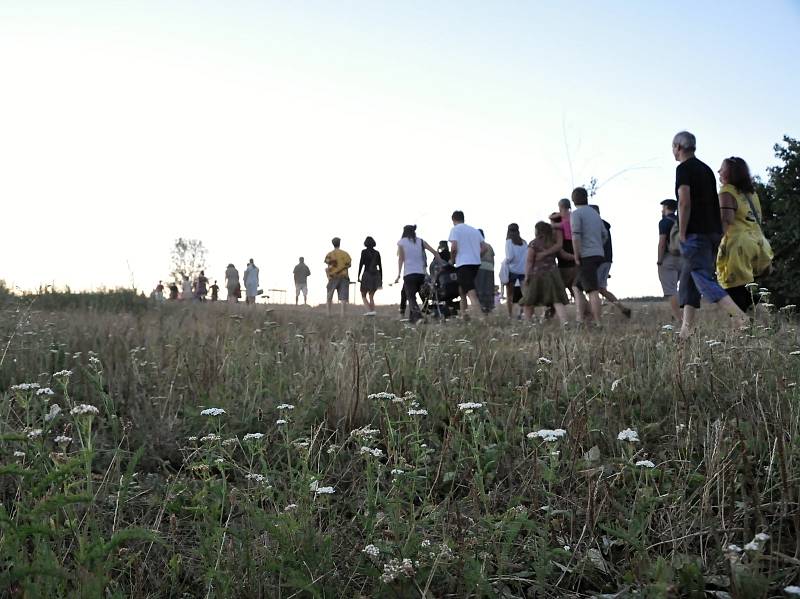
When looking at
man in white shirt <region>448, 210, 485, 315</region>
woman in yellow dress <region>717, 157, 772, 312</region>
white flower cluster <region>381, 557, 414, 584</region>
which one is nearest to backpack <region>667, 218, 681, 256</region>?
man in white shirt <region>448, 210, 485, 315</region>

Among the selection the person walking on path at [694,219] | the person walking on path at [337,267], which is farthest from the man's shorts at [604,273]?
the person walking on path at [337,267]

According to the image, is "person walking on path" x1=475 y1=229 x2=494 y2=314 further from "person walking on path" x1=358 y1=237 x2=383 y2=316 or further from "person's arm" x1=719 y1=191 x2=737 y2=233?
"person's arm" x1=719 y1=191 x2=737 y2=233

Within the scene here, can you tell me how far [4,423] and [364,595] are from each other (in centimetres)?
249

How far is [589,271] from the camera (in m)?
10.9

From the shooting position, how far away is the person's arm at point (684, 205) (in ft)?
23.4

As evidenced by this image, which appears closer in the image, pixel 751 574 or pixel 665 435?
pixel 751 574

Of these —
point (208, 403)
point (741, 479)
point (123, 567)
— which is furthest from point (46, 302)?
point (741, 479)

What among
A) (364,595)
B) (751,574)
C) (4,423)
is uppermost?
(4,423)

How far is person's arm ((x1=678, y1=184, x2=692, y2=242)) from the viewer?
7.13 meters

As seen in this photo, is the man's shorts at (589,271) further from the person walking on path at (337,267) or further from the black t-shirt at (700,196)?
the person walking on path at (337,267)

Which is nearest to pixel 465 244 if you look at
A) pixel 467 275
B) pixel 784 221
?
pixel 467 275

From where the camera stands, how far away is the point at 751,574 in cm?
219

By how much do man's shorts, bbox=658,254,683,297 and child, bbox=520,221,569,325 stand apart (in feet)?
6.41

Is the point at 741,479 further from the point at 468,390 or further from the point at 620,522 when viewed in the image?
the point at 468,390
